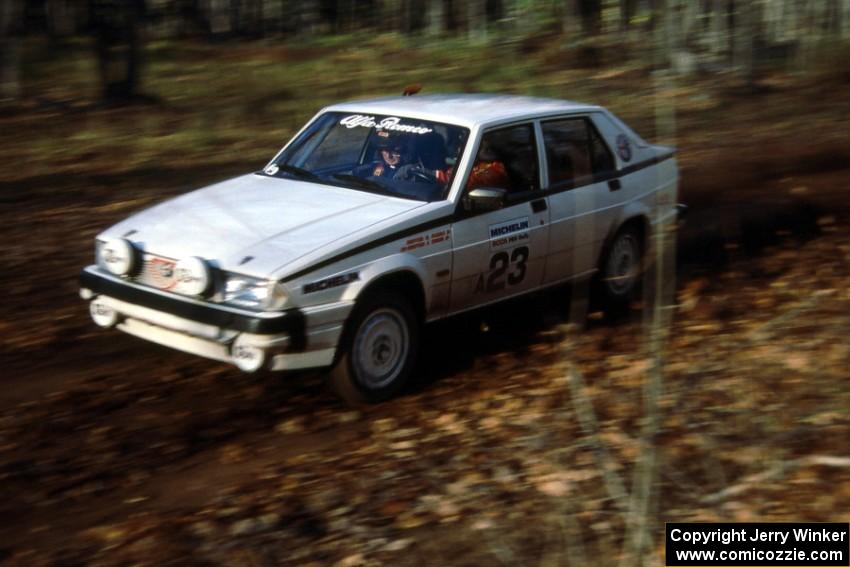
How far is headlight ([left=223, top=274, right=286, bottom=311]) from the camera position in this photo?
18.7ft

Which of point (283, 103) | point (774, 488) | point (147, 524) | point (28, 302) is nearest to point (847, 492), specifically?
point (774, 488)

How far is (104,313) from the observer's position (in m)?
6.38

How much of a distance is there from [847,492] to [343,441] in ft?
8.49

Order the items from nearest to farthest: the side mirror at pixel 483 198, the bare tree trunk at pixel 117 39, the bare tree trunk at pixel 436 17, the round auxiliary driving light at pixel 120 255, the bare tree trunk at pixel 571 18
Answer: the round auxiliary driving light at pixel 120 255 → the side mirror at pixel 483 198 → the bare tree trunk at pixel 117 39 → the bare tree trunk at pixel 571 18 → the bare tree trunk at pixel 436 17

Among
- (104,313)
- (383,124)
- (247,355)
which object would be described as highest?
(383,124)

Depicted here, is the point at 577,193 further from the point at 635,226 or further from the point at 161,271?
the point at 161,271

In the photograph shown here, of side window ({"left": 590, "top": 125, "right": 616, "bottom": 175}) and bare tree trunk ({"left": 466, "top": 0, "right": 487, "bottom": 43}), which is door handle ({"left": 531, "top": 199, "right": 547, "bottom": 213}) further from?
bare tree trunk ({"left": 466, "top": 0, "right": 487, "bottom": 43})

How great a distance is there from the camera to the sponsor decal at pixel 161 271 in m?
5.98

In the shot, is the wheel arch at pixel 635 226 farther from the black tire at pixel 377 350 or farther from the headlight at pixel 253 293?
the headlight at pixel 253 293

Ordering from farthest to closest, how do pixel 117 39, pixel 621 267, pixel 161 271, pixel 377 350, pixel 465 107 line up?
pixel 117 39
pixel 621 267
pixel 465 107
pixel 377 350
pixel 161 271

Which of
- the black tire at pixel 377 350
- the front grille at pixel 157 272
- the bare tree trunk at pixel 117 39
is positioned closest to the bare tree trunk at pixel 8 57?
the bare tree trunk at pixel 117 39

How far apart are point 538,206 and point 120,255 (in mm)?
2730

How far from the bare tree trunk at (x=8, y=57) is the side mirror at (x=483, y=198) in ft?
38.7

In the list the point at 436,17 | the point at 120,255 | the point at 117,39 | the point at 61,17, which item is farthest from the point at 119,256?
the point at 61,17
